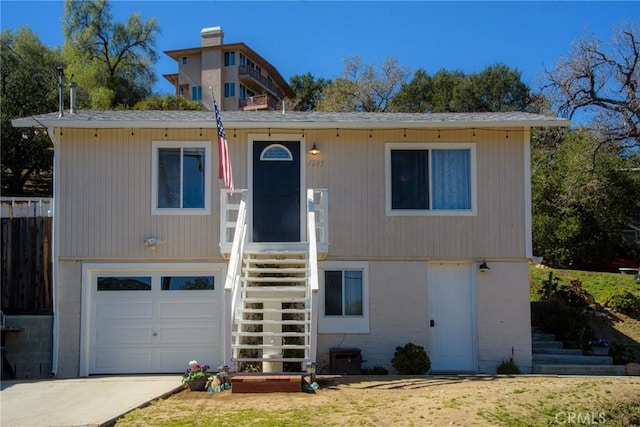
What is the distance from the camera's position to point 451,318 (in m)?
12.9

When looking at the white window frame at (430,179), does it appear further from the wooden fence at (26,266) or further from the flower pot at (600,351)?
the wooden fence at (26,266)

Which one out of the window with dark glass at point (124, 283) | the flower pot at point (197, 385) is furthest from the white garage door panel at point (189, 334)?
the flower pot at point (197, 385)

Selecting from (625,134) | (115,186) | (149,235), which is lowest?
(149,235)

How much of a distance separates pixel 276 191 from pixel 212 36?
119ft

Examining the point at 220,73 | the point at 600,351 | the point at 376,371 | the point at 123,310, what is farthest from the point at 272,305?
the point at 220,73

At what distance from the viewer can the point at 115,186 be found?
12750mm

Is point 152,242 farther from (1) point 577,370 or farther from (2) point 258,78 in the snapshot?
(2) point 258,78

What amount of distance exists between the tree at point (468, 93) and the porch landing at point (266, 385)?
28.3 metres

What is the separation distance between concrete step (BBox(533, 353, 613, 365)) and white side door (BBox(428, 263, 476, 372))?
1476 millimetres

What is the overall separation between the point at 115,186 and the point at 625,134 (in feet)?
56.1

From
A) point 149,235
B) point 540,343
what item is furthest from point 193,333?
point 540,343

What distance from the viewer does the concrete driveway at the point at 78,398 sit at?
825 centimetres

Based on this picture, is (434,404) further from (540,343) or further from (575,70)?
(575,70)

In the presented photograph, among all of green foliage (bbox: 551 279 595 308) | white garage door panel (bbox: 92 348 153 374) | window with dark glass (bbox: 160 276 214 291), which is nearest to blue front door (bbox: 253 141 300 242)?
window with dark glass (bbox: 160 276 214 291)
